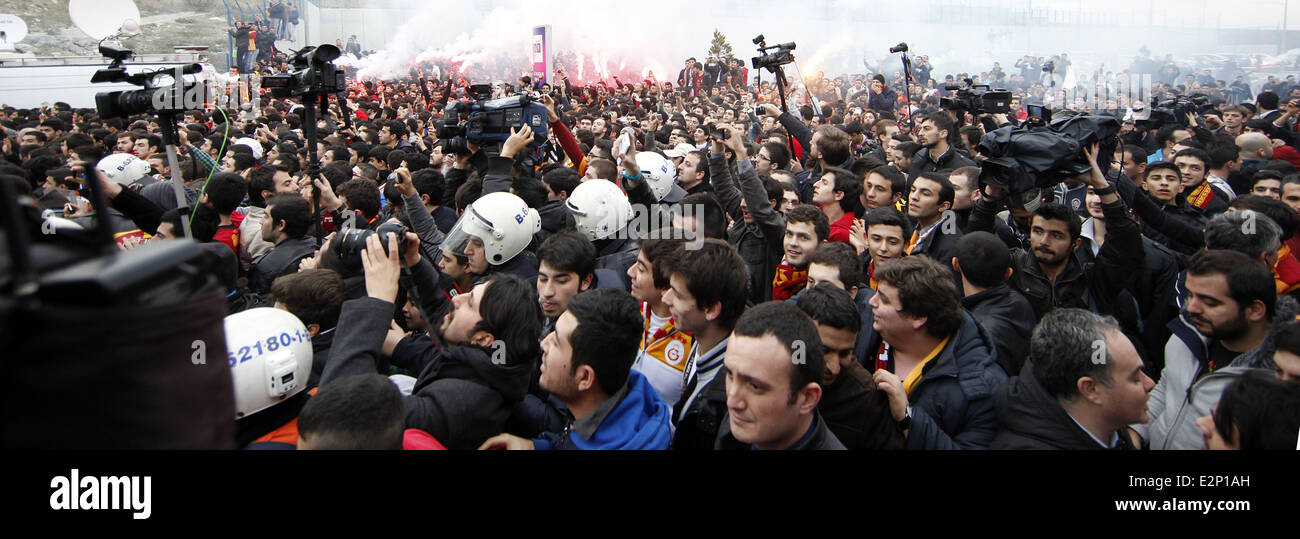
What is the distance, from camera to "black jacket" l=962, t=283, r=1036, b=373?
328 centimetres

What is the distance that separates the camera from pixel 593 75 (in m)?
28.8

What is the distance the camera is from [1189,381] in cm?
293

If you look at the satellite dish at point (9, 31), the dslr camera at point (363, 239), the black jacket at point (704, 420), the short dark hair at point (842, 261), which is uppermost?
the satellite dish at point (9, 31)

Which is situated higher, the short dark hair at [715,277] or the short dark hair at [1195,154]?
the short dark hair at [1195,154]

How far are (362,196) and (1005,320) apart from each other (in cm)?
413

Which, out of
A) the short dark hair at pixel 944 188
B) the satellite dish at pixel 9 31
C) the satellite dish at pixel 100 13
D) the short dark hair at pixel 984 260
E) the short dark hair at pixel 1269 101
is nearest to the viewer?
the short dark hair at pixel 984 260

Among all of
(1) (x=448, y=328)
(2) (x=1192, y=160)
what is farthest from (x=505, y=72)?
(1) (x=448, y=328)

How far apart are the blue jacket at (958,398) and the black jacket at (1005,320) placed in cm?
41

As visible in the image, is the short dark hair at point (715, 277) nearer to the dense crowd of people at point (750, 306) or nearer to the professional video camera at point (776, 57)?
the dense crowd of people at point (750, 306)

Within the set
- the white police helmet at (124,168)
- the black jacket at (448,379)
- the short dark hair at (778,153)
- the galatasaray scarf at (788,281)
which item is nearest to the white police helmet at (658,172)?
the short dark hair at (778,153)

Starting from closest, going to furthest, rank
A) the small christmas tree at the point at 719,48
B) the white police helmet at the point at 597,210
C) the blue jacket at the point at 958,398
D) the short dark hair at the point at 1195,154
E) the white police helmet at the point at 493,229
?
the blue jacket at the point at 958,398, the white police helmet at the point at 493,229, the white police helmet at the point at 597,210, the short dark hair at the point at 1195,154, the small christmas tree at the point at 719,48

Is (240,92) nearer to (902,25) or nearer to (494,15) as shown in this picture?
(494,15)

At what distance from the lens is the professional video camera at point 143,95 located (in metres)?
3.77
